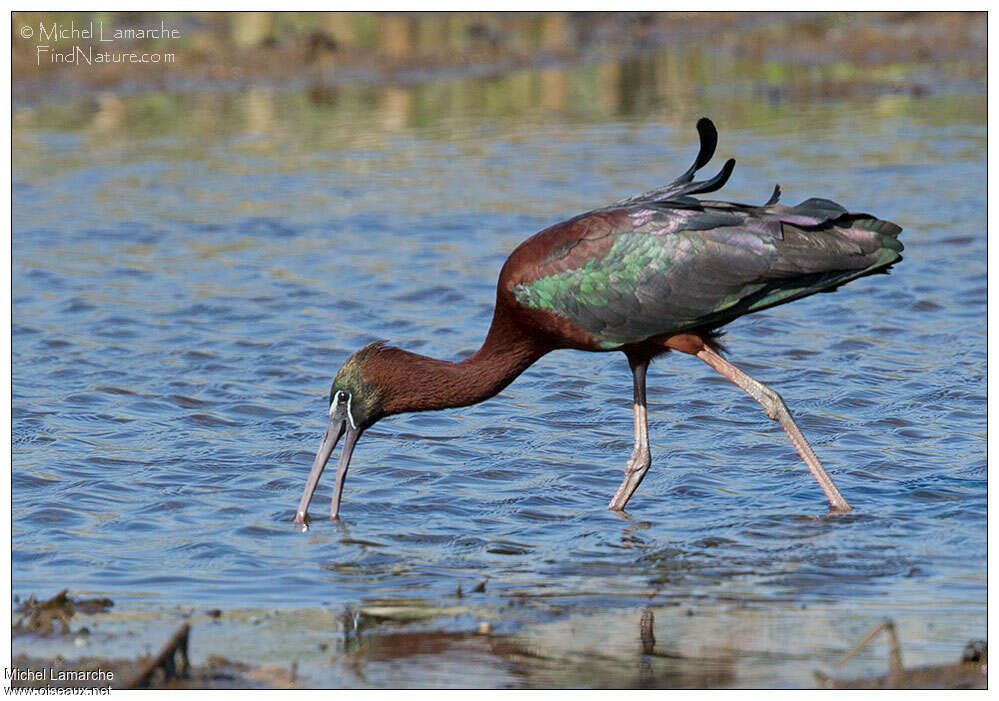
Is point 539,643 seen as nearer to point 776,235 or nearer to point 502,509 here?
point 502,509

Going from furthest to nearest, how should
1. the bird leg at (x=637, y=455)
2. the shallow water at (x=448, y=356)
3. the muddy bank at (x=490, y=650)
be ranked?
the bird leg at (x=637, y=455), the shallow water at (x=448, y=356), the muddy bank at (x=490, y=650)

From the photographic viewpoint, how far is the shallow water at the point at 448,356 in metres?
6.39

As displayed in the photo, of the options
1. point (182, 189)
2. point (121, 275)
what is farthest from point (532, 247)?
point (182, 189)

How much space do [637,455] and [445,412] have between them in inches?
65.9

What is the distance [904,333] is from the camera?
33.0ft

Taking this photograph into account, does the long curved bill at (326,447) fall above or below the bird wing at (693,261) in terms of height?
below

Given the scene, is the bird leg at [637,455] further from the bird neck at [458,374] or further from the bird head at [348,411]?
the bird head at [348,411]

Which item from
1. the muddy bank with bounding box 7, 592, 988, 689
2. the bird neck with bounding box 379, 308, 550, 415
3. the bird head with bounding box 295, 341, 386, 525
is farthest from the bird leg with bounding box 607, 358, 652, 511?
the muddy bank with bounding box 7, 592, 988, 689

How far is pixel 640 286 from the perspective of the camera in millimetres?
7012

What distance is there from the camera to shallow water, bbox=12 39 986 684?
21.0 ft

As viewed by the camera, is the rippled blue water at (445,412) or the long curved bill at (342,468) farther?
the long curved bill at (342,468)

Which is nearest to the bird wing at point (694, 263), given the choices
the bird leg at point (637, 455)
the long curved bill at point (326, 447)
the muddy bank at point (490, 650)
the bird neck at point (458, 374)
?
the bird neck at point (458, 374)

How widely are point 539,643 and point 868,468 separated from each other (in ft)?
8.68

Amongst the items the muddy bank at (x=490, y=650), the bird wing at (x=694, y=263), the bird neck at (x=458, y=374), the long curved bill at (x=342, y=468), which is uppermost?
the bird wing at (x=694, y=263)
